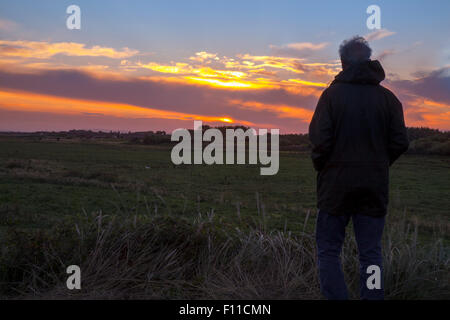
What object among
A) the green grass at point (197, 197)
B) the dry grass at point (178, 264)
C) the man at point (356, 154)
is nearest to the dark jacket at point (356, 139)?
the man at point (356, 154)

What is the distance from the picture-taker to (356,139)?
9.69ft

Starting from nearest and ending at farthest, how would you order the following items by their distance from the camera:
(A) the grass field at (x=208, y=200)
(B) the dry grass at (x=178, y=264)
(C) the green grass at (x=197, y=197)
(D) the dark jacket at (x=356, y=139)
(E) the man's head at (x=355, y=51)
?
1. (D) the dark jacket at (x=356, y=139)
2. (E) the man's head at (x=355, y=51)
3. (B) the dry grass at (x=178, y=264)
4. (A) the grass field at (x=208, y=200)
5. (C) the green grass at (x=197, y=197)

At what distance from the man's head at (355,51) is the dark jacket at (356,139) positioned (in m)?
0.09

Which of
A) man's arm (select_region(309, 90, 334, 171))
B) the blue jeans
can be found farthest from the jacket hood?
the blue jeans

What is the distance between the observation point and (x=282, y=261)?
4086 mm

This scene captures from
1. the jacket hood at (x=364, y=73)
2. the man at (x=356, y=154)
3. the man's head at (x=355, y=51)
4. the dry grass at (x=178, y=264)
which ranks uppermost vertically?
the man's head at (x=355, y=51)

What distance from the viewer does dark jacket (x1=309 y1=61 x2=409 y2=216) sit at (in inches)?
116

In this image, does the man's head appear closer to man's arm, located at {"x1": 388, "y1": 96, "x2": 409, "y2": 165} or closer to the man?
the man

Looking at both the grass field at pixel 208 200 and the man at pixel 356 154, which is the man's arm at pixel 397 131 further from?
the grass field at pixel 208 200

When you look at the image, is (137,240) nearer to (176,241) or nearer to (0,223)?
(176,241)

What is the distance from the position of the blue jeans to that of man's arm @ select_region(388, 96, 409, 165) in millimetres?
573

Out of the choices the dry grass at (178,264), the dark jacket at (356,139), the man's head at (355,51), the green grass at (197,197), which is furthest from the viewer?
the green grass at (197,197)

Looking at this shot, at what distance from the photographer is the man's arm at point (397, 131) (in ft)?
9.97

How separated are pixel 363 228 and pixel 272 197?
572 inches
